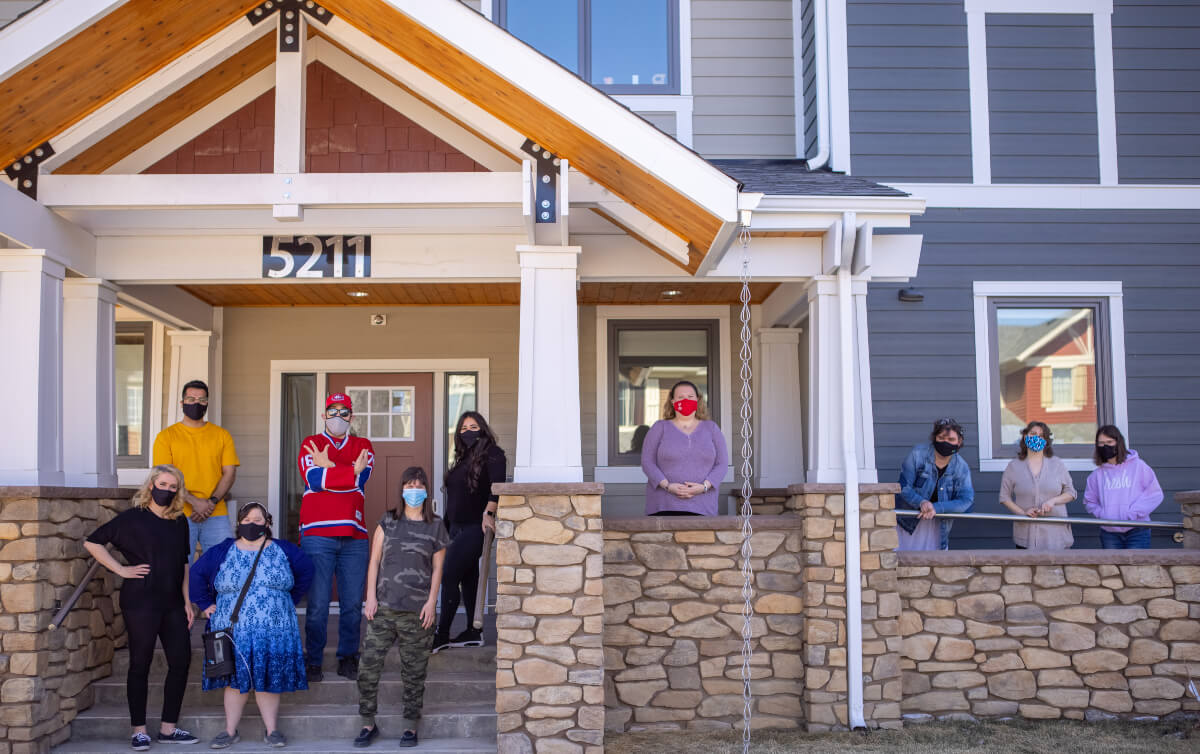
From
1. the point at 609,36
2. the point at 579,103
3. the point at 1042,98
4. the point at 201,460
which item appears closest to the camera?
the point at 579,103

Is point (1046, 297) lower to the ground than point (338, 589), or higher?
higher

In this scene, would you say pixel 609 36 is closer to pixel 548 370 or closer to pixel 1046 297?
pixel 548 370

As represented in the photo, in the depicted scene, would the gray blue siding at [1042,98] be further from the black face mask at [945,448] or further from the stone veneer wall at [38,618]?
the stone veneer wall at [38,618]

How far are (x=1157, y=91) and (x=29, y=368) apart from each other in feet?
27.2

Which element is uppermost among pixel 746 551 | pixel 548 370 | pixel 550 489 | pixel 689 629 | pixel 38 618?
pixel 548 370

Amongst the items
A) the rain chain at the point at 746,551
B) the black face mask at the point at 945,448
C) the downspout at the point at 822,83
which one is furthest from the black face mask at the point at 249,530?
the downspout at the point at 822,83

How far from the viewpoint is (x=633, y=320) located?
8945 millimetres

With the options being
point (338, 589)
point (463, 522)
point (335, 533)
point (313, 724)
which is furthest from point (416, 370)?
point (313, 724)

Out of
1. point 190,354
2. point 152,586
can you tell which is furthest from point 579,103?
point 190,354

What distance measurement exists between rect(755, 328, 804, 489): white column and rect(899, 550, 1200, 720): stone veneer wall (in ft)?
5.57

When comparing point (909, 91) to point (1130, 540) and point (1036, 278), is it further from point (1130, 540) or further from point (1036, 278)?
point (1130, 540)

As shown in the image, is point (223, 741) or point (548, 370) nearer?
point (223, 741)

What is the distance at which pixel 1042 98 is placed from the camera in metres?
8.57

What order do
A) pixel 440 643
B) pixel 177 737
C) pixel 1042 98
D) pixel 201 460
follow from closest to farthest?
Result: pixel 177 737
pixel 440 643
pixel 201 460
pixel 1042 98
